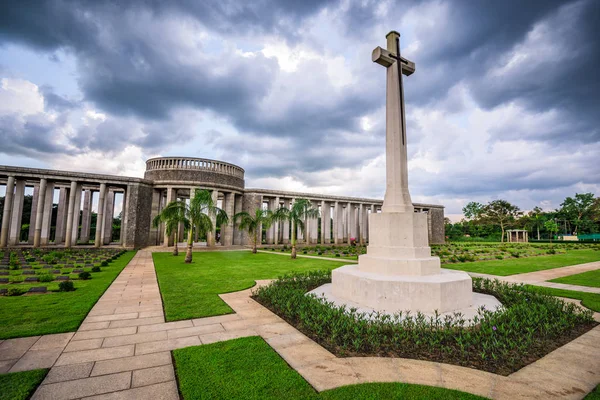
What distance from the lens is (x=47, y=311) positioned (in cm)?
766

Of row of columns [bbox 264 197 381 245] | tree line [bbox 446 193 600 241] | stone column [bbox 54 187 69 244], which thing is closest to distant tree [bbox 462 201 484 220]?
tree line [bbox 446 193 600 241]

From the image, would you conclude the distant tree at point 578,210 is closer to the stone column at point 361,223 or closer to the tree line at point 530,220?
the tree line at point 530,220

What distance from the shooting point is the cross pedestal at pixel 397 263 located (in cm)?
696

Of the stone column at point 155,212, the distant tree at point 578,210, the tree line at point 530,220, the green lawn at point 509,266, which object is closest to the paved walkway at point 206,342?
the green lawn at point 509,266

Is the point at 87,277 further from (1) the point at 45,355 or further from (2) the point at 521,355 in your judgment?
(2) the point at 521,355

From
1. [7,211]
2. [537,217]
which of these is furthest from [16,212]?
[537,217]

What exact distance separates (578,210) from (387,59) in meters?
101

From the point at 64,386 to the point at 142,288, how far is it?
25.3 ft

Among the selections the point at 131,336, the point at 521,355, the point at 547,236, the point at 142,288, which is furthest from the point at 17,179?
the point at 547,236

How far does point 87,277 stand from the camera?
1286 cm

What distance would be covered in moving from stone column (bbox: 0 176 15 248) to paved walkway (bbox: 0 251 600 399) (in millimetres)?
32639

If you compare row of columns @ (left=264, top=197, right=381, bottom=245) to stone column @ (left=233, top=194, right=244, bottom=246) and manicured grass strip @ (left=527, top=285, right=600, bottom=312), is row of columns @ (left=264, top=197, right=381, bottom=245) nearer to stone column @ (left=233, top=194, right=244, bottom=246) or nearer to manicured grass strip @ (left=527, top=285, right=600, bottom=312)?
stone column @ (left=233, top=194, right=244, bottom=246)

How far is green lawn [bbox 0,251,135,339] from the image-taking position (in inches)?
245

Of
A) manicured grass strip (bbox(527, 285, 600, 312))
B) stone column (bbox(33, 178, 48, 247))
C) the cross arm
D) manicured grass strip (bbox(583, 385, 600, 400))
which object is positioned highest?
the cross arm
